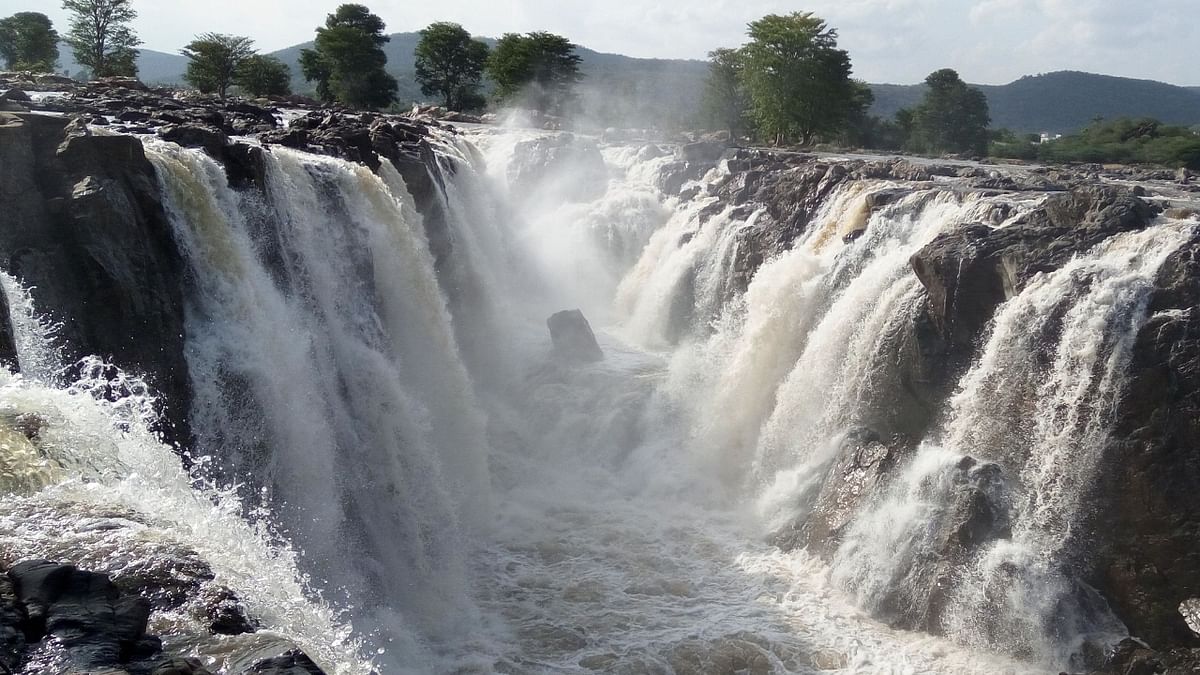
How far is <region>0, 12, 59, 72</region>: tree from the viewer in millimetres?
52250

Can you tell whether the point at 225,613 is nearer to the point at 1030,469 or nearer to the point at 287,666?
the point at 287,666

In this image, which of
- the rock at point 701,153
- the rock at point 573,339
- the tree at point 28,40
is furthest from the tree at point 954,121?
the tree at point 28,40

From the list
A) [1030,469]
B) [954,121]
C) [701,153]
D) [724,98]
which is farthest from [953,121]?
[1030,469]

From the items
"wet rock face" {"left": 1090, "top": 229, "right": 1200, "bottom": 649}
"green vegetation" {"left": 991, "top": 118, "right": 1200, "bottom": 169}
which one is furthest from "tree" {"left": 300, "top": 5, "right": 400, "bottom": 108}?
"wet rock face" {"left": 1090, "top": 229, "right": 1200, "bottom": 649}

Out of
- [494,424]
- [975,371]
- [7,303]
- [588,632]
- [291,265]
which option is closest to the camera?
[7,303]

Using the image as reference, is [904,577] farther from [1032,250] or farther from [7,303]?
[7,303]

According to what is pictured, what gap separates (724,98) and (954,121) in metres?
13.8

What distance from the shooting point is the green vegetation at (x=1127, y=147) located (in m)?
34.1

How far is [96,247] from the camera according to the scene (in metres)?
10.4

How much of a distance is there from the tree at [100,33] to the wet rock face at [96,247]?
49.7 meters

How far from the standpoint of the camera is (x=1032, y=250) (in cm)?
1277

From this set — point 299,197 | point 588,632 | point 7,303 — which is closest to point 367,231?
point 299,197

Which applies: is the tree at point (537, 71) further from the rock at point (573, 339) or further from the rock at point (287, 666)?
the rock at point (287, 666)

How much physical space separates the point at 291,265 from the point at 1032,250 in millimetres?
11095
